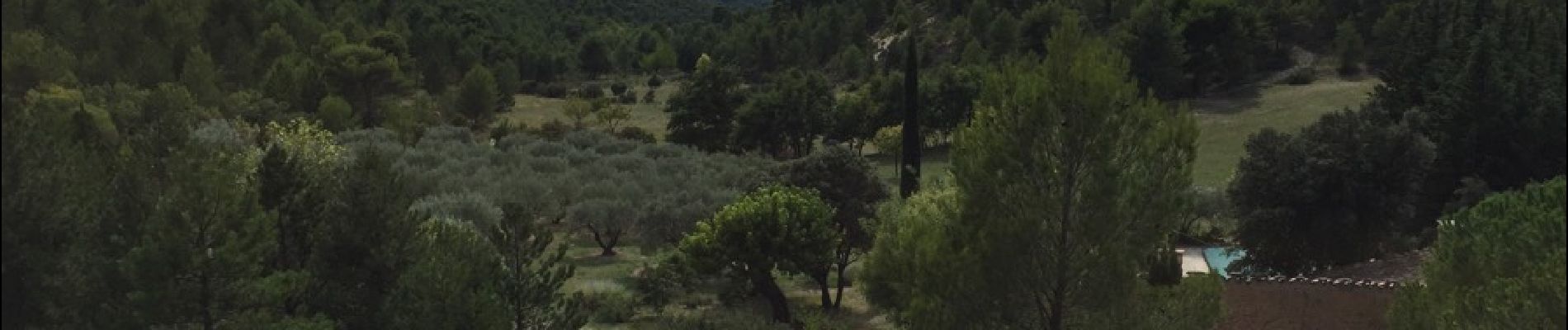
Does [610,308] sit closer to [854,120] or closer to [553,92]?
[854,120]

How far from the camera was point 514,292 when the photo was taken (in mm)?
21250

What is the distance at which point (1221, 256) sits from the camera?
4388cm

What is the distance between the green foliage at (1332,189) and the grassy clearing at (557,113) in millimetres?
55784

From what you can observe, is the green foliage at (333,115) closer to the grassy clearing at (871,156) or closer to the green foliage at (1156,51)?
the grassy clearing at (871,156)

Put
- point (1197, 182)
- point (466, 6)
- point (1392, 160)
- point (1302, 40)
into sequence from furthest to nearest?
1. point (466, 6)
2. point (1302, 40)
3. point (1197, 182)
4. point (1392, 160)

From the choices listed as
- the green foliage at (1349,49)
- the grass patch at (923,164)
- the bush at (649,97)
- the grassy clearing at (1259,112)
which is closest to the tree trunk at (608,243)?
the grass patch at (923,164)

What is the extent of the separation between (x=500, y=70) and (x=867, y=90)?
1621 inches

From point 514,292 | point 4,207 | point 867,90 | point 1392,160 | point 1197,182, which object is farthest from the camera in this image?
point 867,90

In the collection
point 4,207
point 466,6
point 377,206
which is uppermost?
point 466,6

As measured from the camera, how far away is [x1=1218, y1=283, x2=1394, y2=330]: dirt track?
25.5 meters

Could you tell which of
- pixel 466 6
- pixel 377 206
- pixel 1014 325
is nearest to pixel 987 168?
pixel 1014 325

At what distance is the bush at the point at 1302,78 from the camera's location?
81.5 metres

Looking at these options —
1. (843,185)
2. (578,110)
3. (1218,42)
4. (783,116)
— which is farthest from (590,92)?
(843,185)

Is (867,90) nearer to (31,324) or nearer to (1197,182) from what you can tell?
(1197,182)
